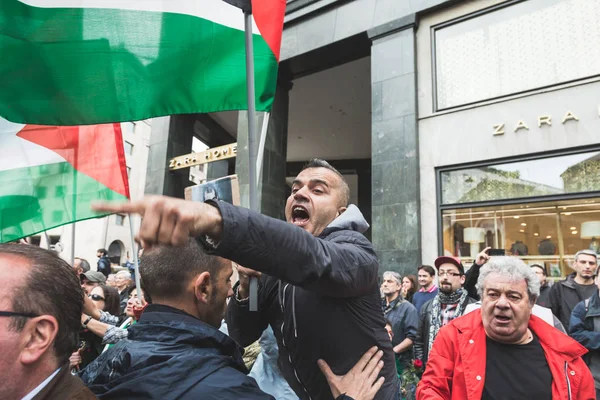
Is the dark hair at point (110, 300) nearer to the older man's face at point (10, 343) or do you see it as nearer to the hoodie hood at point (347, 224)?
the older man's face at point (10, 343)

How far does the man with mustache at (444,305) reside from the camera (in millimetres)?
4848

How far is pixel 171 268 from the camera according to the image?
1.66m

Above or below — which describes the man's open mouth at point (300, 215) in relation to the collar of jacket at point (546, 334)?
above

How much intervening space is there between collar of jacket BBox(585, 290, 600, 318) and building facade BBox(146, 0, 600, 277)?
3337 mm

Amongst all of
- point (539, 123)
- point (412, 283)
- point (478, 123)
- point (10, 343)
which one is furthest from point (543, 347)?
point (478, 123)

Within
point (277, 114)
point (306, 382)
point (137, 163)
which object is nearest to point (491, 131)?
point (277, 114)

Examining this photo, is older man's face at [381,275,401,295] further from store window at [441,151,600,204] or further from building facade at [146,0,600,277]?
store window at [441,151,600,204]

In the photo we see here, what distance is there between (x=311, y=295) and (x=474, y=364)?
1509 millimetres

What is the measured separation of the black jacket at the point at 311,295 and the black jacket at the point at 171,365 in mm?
279

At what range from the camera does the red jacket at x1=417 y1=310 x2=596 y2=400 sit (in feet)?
7.95

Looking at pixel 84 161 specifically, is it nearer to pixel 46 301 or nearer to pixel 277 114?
pixel 46 301

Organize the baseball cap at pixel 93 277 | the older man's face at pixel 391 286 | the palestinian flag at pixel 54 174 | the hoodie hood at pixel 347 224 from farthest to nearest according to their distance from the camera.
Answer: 1. the older man's face at pixel 391 286
2. the baseball cap at pixel 93 277
3. the palestinian flag at pixel 54 174
4. the hoodie hood at pixel 347 224

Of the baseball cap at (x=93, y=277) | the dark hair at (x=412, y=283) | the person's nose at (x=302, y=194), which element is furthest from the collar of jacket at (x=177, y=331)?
the dark hair at (x=412, y=283)

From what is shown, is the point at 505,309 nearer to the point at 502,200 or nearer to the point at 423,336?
the point at 423,336
